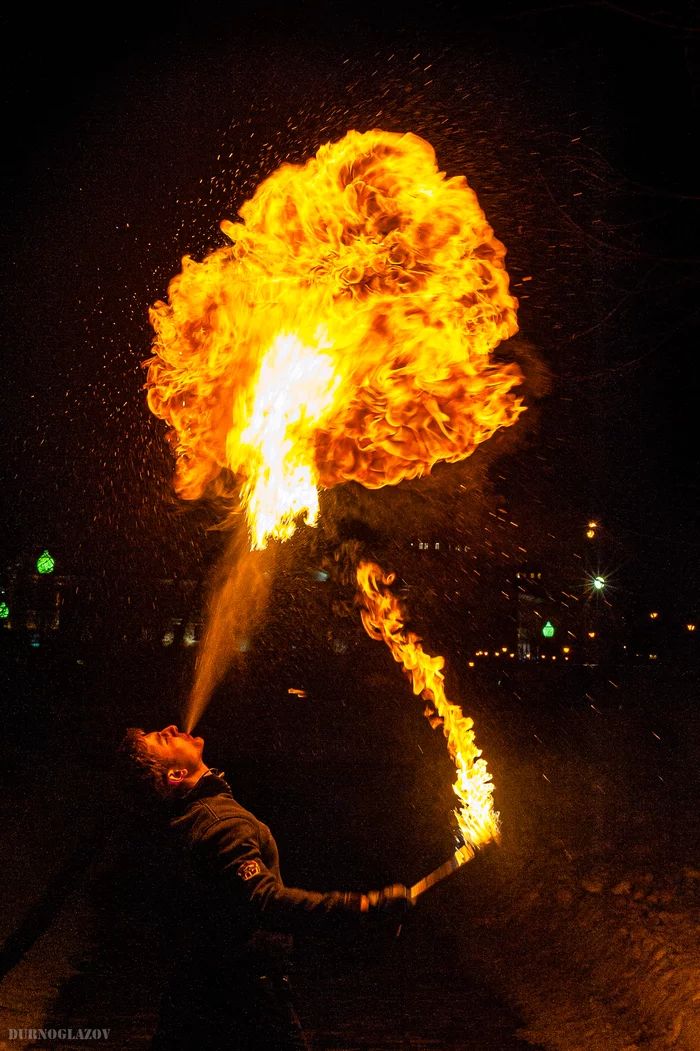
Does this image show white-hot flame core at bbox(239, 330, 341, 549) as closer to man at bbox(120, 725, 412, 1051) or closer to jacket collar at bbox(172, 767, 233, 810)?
jacket collar at bbox(172, 767, 233, 810)

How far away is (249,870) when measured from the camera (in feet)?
9.02

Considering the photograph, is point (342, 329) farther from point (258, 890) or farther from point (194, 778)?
point (258, 890)

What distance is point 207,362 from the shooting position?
7.34m

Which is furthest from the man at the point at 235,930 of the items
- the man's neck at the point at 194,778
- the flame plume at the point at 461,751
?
the flame plume at the point at 461,751

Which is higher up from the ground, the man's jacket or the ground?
the man's jacket

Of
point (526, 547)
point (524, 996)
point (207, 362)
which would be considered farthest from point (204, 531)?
point (524, 996)

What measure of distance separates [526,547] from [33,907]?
2424 cm

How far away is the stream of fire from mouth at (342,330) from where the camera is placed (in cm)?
700

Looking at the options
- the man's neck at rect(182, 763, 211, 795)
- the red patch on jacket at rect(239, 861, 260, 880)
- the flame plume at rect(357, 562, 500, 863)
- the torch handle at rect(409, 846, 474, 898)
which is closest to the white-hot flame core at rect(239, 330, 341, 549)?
the flame plume at rect(357, 562, 500, 863)

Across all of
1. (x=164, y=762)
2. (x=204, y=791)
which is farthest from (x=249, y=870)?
(x=164, y=762)

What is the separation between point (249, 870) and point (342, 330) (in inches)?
198

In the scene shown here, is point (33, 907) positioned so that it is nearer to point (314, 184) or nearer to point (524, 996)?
point (524, 996)

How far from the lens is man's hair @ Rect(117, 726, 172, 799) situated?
306 centimetres

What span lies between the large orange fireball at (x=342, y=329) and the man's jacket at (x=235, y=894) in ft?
14.0
